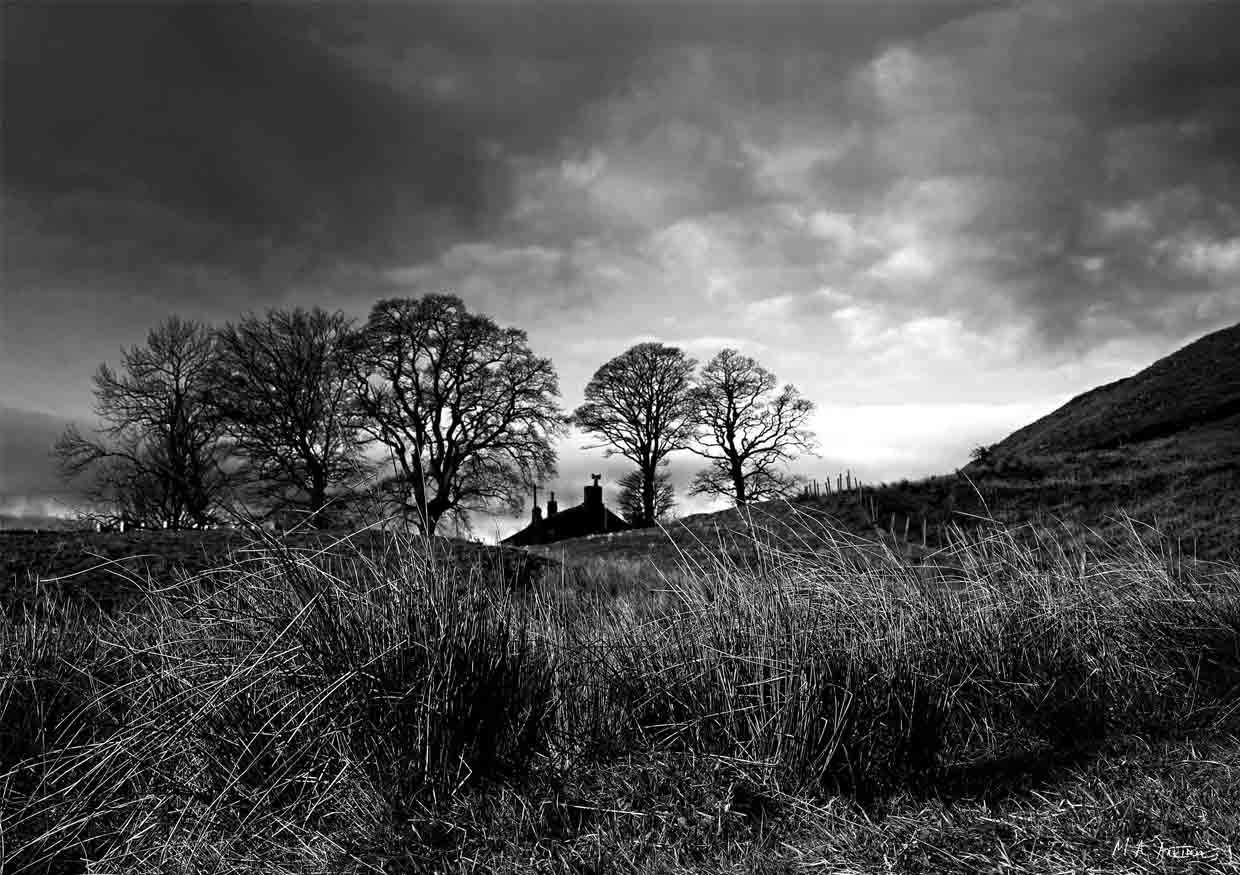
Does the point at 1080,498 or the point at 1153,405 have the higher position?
the point at 1153,405

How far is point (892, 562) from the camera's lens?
4.02 m

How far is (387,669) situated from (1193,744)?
3468 mm

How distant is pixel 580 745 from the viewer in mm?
3109

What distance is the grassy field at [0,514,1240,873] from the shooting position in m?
2.47

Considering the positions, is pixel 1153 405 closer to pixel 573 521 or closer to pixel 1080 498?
pixel 1080 498

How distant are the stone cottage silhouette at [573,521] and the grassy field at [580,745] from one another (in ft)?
89.5

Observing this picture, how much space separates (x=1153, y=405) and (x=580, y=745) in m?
32.5

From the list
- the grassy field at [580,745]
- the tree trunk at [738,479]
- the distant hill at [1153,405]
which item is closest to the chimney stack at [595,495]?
the tree trunk at [738,479]

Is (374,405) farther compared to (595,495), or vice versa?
(595,495)

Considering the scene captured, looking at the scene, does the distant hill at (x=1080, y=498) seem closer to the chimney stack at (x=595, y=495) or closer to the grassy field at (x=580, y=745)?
the grassy field at (x=580, y=745)

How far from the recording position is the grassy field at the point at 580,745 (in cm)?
247

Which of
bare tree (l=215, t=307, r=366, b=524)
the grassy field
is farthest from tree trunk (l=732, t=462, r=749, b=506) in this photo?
the grassy field

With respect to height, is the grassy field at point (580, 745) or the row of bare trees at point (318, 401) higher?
the row of bare trees at point (318, 401)

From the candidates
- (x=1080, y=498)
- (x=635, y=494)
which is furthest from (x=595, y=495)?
(x=1080, y=498)
